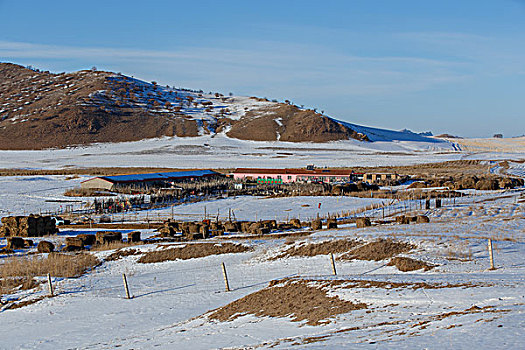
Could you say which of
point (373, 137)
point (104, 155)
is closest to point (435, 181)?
point (104, 155)

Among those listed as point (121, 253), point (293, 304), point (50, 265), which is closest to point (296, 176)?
point (121, 253)

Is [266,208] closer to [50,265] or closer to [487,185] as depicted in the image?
[487,185]

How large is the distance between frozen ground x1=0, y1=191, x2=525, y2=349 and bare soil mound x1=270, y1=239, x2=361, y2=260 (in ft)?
1.83

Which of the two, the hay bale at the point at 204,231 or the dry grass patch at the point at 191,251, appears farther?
the hay bale at the point at 204,231

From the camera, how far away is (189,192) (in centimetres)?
5144

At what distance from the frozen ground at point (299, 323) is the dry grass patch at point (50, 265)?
2.64ft

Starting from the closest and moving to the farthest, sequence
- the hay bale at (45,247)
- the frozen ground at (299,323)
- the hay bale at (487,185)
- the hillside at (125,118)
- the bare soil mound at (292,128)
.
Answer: the frozen ground at (299,323), the hay bale at (45,247), the hay bale at (487,185), the hillside at (125,118), the bare soil mound at (292,128)

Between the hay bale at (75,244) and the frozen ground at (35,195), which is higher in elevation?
the frozen ground at (35,195)

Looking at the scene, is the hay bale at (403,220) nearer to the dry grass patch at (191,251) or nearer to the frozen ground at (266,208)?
the frozen ground at (266,208)

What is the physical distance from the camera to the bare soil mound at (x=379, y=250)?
1925cm

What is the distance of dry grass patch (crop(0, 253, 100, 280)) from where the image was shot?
2109cm

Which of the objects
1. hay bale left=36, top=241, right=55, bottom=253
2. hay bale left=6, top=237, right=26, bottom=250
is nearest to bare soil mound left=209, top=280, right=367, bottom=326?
hay bale left=36, top=241, right=55, bottom=253

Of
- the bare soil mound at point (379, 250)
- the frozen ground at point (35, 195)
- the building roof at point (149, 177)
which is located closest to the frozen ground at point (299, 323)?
the bare soil mound at point (379, 250)

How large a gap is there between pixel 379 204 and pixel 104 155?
91454mm
